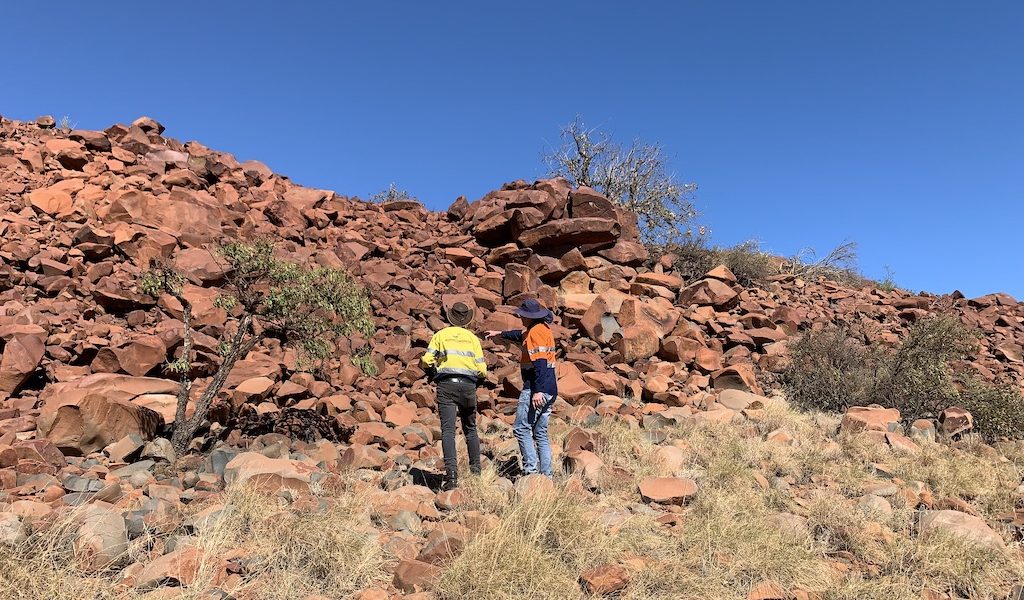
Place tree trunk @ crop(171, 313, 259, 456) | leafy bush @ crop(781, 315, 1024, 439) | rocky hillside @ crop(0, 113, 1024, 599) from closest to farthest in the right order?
rocky hillside @ crop(0, 113, 1024, 599) < tree trunk @ crop(171, 313, 259, 456) < leafy bush @ crop(781, 315, 1024, 439)

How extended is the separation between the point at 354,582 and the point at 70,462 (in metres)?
3.58

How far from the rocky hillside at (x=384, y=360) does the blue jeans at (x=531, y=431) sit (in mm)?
390

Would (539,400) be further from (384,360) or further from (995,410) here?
(995,410)

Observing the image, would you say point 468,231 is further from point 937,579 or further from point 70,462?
point 937,579

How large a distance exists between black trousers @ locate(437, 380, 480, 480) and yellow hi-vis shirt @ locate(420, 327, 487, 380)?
108 millimetres

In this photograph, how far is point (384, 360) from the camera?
880cm

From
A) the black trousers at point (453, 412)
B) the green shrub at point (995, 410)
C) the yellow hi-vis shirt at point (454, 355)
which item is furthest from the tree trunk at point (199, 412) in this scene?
the green shrub at point (995, 410)

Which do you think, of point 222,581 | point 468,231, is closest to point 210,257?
point 468,231

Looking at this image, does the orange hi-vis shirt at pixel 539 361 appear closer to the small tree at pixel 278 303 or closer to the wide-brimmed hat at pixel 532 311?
the wide-brimmed hat at pixel 532 311

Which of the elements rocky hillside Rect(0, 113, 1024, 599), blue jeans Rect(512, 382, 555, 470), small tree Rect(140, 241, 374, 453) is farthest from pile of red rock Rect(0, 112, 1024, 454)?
blue jeans Rect(512, 382, 555, 470)

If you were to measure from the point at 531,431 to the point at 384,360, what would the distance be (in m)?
4.03

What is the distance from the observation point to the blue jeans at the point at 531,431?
534 cm

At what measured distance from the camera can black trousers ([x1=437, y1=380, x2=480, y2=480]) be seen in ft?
17.2

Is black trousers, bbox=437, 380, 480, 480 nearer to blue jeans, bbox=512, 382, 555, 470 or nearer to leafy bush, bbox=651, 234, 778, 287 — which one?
blue jeans, bbox=512, 382, 555, 470
